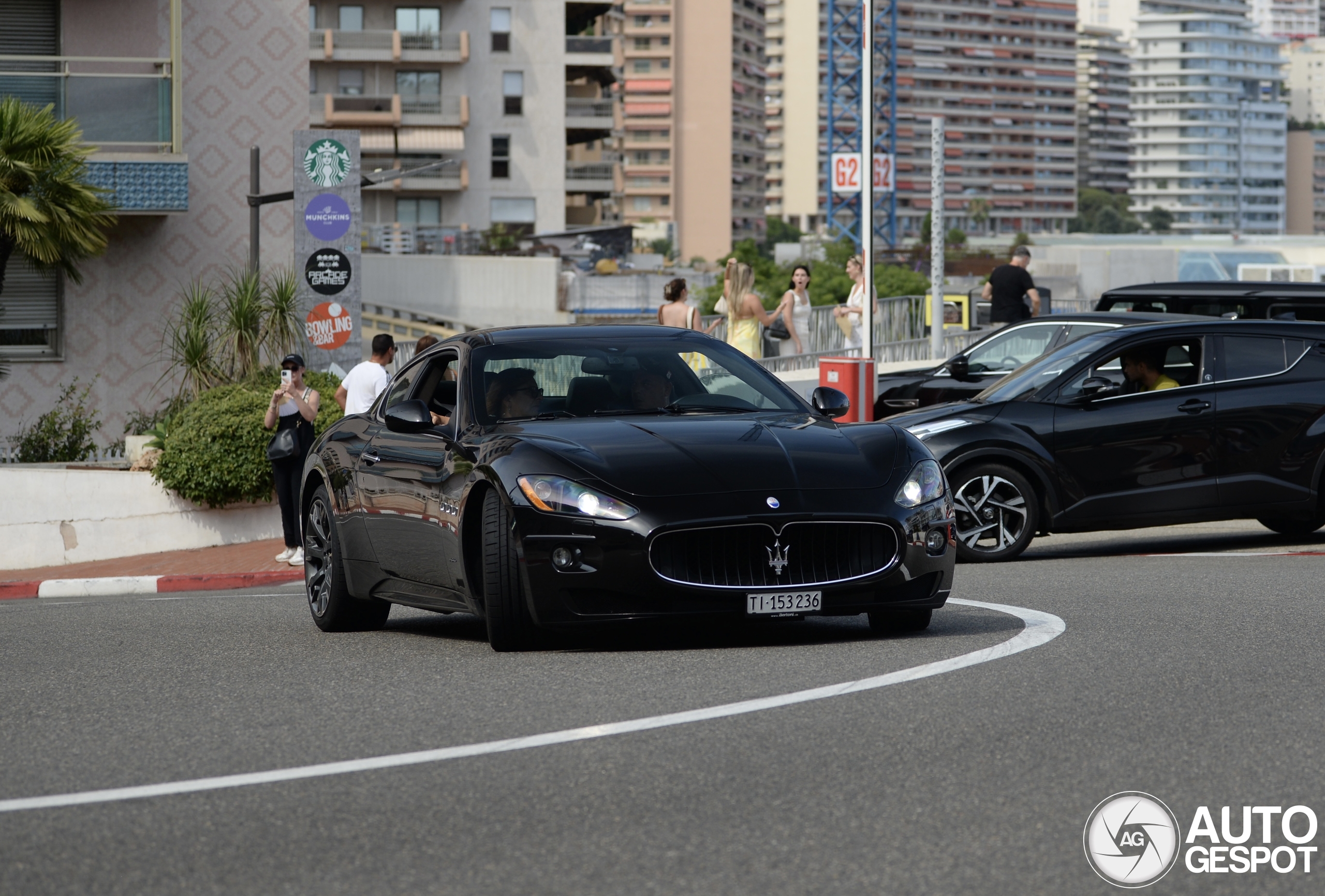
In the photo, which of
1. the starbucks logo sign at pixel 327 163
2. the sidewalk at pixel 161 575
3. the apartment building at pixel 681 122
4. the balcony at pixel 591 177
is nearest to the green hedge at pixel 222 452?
the sidewalk at pixel 161 575

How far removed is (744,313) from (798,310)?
1464mm

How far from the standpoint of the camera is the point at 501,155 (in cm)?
8725

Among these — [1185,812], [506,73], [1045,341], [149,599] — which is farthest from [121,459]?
[506,73]

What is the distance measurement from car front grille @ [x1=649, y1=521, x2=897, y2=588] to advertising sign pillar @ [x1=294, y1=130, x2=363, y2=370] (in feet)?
43.6

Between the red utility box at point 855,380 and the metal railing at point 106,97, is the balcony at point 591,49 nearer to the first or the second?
the metal railing at point 106,97

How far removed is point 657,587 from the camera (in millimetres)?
7645

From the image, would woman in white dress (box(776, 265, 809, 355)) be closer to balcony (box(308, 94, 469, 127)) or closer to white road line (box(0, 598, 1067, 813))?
white road line (box(0, 598, 1067, 813))

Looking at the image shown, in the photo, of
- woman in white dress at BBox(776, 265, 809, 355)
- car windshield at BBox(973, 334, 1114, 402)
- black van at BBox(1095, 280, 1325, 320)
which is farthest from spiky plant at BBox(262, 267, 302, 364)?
car windshield at BBox(973, 334, 1114, 402)

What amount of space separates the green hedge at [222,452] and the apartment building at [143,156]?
19.6 feet

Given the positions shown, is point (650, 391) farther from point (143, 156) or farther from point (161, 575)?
point (143, 156)

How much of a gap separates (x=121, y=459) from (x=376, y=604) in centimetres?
1215

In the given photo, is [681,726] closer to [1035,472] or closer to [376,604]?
[376,604]

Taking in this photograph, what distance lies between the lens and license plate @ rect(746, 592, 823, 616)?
7.71 m

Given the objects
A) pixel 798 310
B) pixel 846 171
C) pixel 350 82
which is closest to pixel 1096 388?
pixel 798 310
